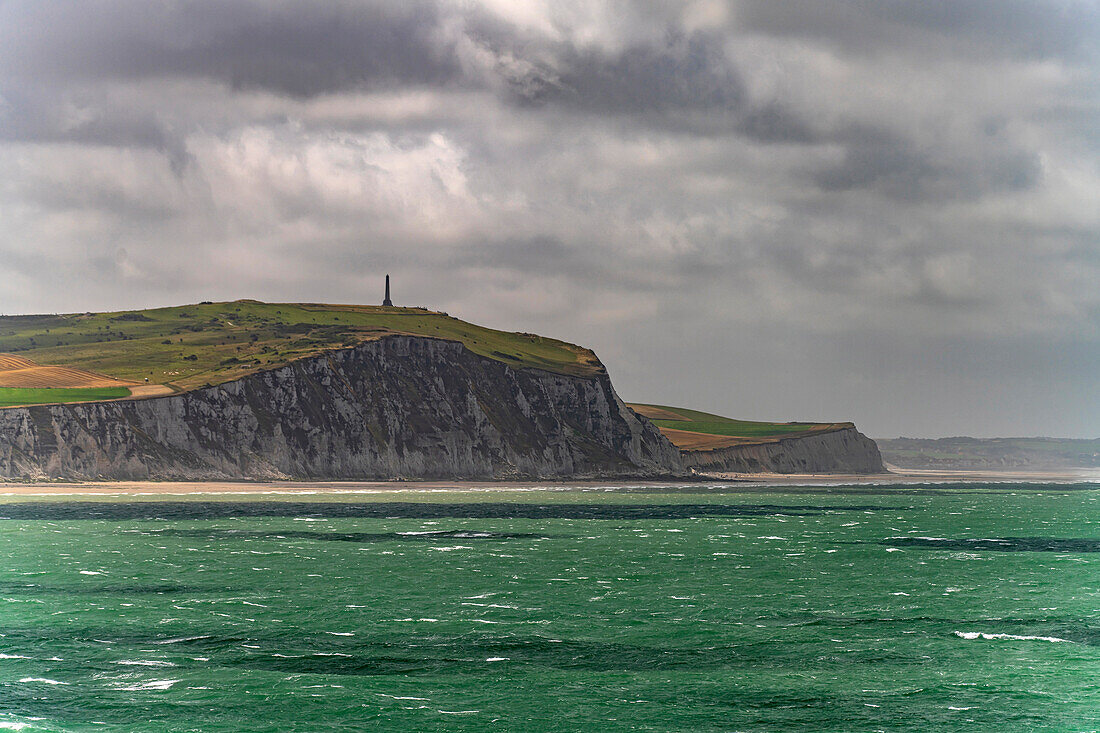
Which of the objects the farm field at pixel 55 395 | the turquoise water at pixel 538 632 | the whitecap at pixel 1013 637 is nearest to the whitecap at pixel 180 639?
the turquoise water at pixel 538 632

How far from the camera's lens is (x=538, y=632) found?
1718 inches

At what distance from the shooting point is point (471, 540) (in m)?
84.6

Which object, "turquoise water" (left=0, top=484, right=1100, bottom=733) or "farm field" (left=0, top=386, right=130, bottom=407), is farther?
"farm field" (left=0, top=386, right=130, bottom=407)

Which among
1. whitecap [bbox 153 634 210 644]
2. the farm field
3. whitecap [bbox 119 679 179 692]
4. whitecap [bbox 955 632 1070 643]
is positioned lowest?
whitecap [bbox 153 634 210 644]

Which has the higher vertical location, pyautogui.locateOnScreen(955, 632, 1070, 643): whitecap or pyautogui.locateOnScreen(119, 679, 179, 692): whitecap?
pyautogui.locateOnScreen(955, 632, 1070, 643): whitecap

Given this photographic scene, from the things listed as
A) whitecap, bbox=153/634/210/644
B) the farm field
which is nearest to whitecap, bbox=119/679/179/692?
whitecap, bbox=153/634/210/644

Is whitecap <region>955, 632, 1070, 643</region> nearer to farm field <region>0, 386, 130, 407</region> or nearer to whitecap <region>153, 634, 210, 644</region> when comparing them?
whitecap <region>153, 634, 210, 644</region>

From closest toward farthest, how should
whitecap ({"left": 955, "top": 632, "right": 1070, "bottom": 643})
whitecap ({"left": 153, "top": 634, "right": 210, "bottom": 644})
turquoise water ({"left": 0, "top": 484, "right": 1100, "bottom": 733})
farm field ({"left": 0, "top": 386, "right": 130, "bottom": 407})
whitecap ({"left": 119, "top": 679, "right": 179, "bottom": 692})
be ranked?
turquoise water ({"left": 0, "top": 484, "right": 1100, "bottom": 733})
whitecap ({"left": 119, "top": 679, "right": 179, "bottom": 692})
whitecap ({"left": 153, "top": 634, "right": 210, "bottom": 644})
whitecap ({"left": 955, "top": 632, "right": 1070, "bottom": 643})
farm field ({"left": 0, "top": 386, "right": 130, "bottom": 407})

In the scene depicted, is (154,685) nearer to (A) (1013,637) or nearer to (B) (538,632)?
(B) (538,632)

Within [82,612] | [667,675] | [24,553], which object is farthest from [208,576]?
[667,675]

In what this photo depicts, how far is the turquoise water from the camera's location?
31.7 meters

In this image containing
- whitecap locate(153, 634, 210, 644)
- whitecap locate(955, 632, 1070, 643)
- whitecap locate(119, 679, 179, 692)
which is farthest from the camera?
whitecap locate(955, 632, 1070, 643)

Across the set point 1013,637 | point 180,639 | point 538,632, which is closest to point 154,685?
point 180,639

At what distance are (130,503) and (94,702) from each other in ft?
342
